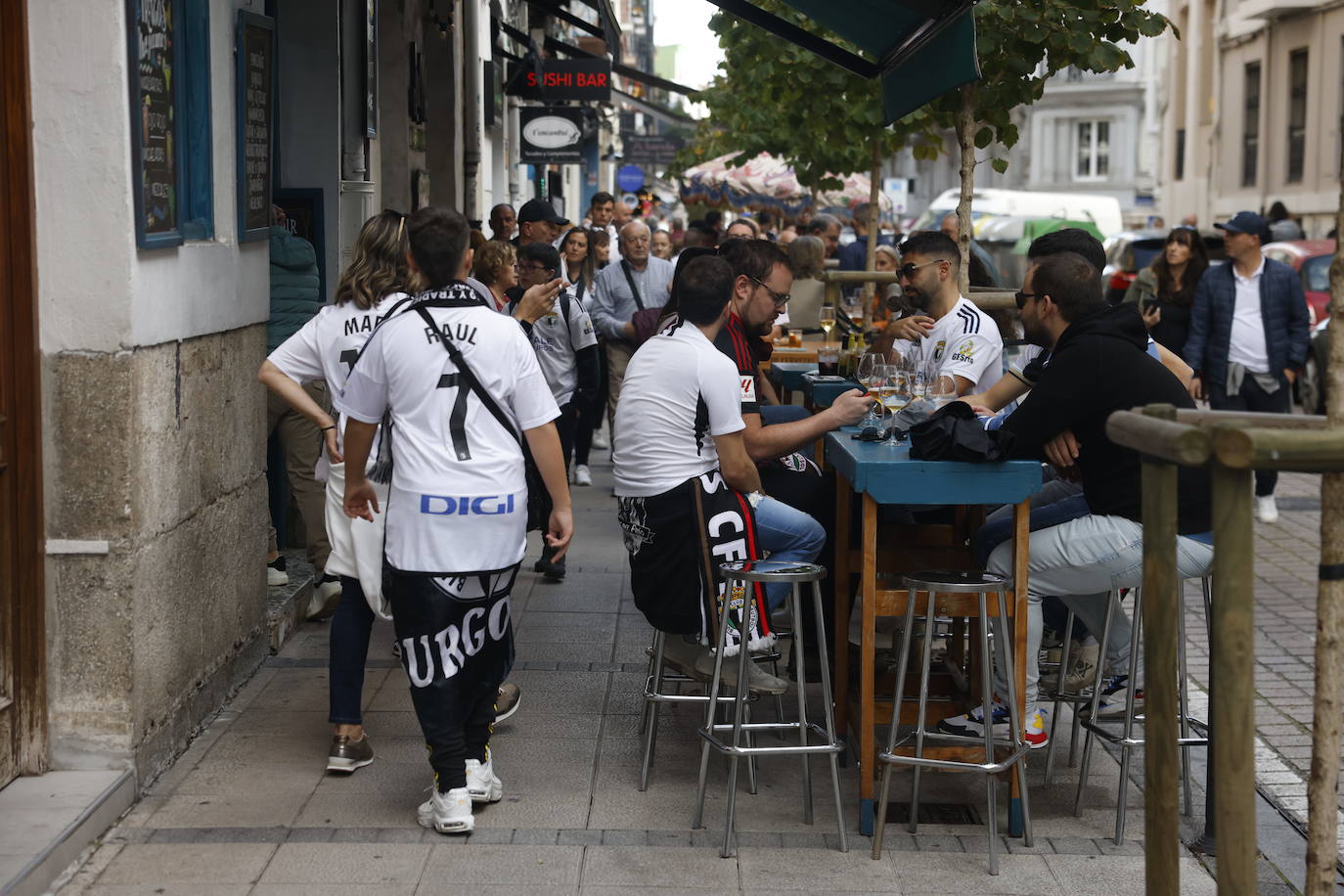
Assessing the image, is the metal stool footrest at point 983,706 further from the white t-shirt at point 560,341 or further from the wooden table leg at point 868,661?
the white t-shirt at point 560,341

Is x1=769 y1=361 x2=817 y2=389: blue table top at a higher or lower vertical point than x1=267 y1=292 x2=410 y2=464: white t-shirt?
lower

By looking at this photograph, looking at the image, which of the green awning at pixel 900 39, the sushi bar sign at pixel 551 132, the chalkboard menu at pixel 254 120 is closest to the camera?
the chalkboard menu at pixel 254 120

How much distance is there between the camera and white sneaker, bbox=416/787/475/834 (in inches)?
196

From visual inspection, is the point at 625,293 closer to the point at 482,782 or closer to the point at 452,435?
the point at 482,782

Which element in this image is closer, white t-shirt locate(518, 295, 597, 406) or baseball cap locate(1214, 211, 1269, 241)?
white t-shirt locate(518, 295, 597, 406)

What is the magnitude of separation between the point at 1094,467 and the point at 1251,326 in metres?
A: 6.13

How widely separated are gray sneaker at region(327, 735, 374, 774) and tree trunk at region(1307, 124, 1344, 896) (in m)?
3.33

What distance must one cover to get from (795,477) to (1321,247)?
1519cm

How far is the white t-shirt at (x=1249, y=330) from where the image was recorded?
10.9 metres

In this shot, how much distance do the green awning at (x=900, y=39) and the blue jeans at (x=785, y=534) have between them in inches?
77.8

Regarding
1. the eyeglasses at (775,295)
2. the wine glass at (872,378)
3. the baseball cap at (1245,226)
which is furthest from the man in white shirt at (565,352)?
the baseball cap at (1245,226)

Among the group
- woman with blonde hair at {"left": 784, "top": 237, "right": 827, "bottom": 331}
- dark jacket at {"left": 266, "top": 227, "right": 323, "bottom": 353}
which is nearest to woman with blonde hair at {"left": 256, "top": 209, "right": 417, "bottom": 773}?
dark jacket at {"left": 266, "top": 227, "right": 323, "bottom": 353}

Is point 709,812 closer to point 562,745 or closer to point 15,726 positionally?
point 562,745

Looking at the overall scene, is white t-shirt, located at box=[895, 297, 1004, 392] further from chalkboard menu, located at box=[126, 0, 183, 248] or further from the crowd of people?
chalkboard menu, located at box=[126, 0, 183, 248]
